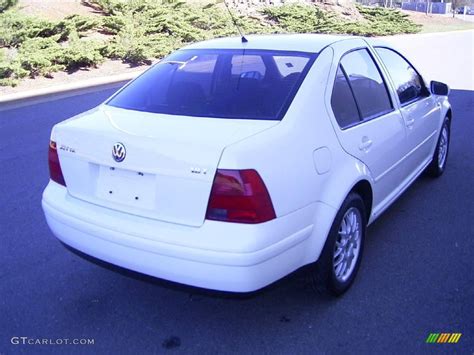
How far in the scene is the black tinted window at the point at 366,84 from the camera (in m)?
3.47

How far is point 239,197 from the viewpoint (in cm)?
244

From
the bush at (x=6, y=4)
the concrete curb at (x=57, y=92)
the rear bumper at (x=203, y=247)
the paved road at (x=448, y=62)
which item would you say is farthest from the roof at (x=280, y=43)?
the bush at (x=6, y=4)

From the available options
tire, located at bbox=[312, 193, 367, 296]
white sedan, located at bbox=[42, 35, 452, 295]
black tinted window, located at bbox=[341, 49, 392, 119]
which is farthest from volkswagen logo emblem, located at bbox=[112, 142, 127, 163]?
black tinted window, located at bbox=[341, 49, 392, 119]

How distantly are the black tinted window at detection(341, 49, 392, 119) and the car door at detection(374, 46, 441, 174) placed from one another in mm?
196

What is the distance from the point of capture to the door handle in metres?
3.24

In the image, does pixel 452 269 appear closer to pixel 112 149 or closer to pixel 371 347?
pixel 371 347

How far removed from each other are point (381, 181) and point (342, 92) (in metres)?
0.75

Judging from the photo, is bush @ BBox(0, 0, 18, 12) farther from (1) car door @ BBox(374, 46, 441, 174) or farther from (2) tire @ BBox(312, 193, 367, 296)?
(2) tire @ BBox(312, 193, 367, 296)

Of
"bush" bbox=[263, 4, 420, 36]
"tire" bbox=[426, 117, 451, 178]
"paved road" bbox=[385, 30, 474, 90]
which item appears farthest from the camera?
"bush" bbox=[263, 4, 420, 36]

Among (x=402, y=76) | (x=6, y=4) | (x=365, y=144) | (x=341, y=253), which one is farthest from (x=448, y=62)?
(x=341, y=253)

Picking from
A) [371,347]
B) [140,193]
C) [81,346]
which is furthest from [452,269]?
[81,346]

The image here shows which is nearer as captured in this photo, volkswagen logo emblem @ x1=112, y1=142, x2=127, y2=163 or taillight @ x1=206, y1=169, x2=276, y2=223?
taillight @ x1=206, y1=169, x2=276, y2=223

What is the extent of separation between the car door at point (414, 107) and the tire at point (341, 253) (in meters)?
1.05

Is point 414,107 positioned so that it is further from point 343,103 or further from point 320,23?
point 320,23
